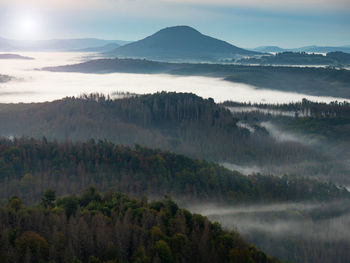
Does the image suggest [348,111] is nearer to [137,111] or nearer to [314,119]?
[314,119]

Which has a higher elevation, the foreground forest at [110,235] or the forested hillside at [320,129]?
the foreground forest at [110,235]

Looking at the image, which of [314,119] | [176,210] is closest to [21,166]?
[176,210]

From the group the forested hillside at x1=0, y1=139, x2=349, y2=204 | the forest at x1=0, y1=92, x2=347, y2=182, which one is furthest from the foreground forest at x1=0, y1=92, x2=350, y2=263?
the forest at x1=0, y1=92, x2=347, y2=182

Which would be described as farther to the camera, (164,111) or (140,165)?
(164,111)

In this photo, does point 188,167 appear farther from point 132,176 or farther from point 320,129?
point 320,129

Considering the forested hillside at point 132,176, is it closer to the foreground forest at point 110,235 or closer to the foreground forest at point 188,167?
the foreground forest at point 188,167

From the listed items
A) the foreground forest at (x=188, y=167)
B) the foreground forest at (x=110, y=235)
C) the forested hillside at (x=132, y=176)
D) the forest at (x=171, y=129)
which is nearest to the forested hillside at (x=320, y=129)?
the foreground forest at (x=188, y=167)
